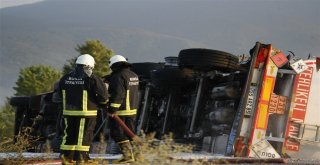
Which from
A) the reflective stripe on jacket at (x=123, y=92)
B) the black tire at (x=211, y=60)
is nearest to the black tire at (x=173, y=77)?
the black tire at (x=211, y=60)

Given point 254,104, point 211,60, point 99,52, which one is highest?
point 99,52

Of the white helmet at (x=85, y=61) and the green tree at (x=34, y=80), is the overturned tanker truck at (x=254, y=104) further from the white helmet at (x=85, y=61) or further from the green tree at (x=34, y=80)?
the green tree at (x=34, y=80)

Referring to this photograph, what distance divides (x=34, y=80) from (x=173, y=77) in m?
39.0

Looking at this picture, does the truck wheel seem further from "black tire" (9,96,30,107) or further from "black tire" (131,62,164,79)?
"black tire" (131,62,164,79)

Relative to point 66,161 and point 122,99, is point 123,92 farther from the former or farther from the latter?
point 66,161

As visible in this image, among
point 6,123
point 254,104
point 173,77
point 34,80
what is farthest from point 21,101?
point 34,80

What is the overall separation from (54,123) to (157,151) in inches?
289

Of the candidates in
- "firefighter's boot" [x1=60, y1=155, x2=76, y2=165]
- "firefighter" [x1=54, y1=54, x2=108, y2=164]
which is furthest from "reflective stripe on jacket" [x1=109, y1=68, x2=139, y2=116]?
"firefighter's boot" [x1=60, y1=155, x2=76, y2=165]

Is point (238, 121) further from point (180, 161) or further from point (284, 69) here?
point (180, 161)

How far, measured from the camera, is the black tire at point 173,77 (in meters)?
8.63

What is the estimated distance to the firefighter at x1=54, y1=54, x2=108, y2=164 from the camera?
6137 mm

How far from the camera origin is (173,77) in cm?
877

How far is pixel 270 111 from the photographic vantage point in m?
7.32

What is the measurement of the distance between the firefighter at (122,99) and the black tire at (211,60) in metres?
1.36
